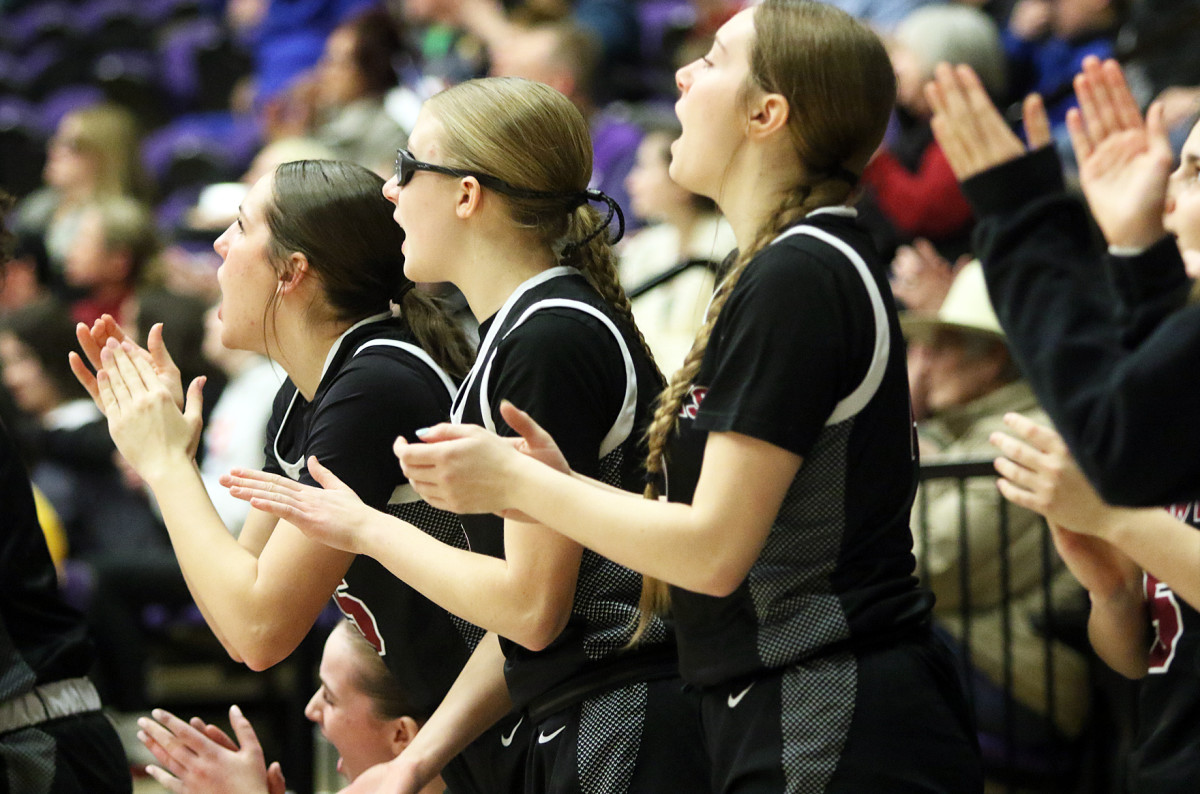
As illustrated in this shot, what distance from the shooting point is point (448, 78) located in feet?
22.5

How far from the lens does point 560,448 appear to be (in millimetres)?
1875

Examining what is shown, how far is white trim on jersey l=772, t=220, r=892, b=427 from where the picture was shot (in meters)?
1.65

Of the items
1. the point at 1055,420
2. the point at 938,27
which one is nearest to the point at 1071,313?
the point at 1055,420

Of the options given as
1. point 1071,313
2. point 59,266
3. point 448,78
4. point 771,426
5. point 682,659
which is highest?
point 1071,313

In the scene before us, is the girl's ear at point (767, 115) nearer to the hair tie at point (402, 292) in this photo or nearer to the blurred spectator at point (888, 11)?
the hair tie at point (402, 292)

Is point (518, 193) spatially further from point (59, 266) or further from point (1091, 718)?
point (59, 266)

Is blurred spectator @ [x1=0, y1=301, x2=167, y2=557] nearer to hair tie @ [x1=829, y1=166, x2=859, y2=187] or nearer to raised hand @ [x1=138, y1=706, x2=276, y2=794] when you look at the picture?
raised hand @ [x1=138, y1=706, x2=276, y2=794]

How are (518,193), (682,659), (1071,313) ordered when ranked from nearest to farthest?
(1071,313)
(682,659)
(518,193)

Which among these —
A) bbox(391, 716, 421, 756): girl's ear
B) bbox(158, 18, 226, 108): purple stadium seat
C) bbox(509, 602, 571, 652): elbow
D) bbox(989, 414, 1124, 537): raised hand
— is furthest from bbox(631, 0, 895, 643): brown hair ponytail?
bbox(158, 18, 226, 108): purple stadium seat

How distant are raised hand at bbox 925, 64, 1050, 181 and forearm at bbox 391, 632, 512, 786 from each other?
3.52ft

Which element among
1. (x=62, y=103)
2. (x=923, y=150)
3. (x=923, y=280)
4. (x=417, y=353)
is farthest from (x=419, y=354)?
(x=62, y=103)

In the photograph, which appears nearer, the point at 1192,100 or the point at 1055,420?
the point at 1055,420

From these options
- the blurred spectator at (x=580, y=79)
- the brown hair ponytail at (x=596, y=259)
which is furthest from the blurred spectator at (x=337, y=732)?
the blurred spectator at (x=580, y=79)

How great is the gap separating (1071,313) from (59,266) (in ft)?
21.0
